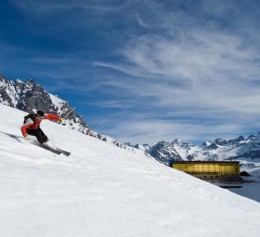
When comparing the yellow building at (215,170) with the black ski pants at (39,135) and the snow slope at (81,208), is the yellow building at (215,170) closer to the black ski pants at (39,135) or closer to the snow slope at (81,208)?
the black ski pants at (39,135)

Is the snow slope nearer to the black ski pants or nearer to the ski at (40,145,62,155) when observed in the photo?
the ski at (40,145,62,155)

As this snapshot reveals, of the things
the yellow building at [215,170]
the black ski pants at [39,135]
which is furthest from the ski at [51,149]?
the yellow building at [215,170]

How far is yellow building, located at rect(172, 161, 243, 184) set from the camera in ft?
282

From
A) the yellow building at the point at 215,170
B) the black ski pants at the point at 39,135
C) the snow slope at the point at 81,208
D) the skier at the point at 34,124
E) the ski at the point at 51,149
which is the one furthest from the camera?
the yellow building at the point at 215,170

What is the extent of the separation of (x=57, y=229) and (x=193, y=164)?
304 ft

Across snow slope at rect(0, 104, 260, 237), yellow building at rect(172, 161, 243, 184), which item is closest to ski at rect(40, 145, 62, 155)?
snow slope at rect(0, 104, 260, 237)

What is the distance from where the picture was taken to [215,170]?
302 ft

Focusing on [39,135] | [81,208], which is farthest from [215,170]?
[81,208]

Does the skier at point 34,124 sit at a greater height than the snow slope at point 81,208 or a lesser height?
greater

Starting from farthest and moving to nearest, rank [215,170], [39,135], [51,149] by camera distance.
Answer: [215,170], [39,135], [51,149]

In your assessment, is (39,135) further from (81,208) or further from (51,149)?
(81,208)

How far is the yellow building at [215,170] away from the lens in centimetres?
8601

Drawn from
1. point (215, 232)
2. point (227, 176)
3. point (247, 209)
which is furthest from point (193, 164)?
point (215, 232)

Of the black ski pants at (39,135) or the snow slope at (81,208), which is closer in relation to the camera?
the snow slope at (81,208)
